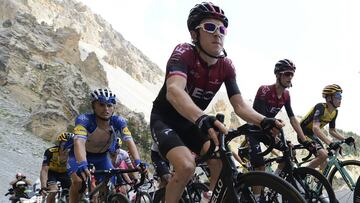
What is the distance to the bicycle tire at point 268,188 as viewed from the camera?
9.86 feet

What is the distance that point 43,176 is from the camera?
8.27 m

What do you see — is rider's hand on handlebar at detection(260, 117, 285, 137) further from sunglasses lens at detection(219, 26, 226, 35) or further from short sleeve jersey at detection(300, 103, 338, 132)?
short sleeve jersey at detection(300, 103, 338, 132)

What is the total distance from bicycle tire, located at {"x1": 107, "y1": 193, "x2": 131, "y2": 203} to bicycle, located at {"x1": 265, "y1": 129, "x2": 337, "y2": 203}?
6.79ft

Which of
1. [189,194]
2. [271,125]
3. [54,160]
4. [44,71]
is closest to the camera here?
[271,125]

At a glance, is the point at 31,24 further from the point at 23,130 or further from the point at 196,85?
the point at 196,85

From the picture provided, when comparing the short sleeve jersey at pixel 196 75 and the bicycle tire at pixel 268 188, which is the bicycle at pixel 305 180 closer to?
the short sleeve jersey at pixel 196 75

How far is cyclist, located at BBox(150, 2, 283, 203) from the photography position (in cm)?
387

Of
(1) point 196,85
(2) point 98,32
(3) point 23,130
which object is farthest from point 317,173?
(2) point 98,32

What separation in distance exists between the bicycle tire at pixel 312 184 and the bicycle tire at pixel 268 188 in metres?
2.51

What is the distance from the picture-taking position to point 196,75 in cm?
429

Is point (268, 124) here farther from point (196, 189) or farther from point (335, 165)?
point (335, 165)

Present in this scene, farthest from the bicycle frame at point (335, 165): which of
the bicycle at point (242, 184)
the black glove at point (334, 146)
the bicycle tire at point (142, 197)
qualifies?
the bicycle at point (242, 184)

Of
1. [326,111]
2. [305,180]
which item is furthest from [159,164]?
[326,111]

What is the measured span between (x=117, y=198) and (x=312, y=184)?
9.04 ft
